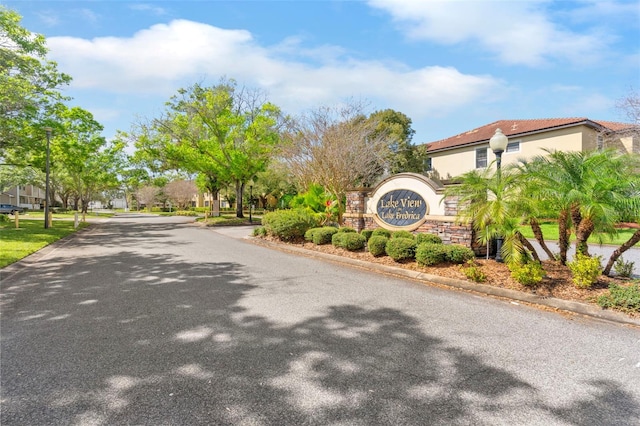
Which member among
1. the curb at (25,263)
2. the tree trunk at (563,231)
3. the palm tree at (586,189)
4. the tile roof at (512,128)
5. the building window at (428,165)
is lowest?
the curb at (25,263)

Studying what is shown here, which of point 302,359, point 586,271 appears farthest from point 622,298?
point 302,359

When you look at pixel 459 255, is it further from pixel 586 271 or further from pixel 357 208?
pixel 357 208

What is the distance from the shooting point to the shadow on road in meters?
2.62

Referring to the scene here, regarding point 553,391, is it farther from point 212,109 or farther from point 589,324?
point 212,109

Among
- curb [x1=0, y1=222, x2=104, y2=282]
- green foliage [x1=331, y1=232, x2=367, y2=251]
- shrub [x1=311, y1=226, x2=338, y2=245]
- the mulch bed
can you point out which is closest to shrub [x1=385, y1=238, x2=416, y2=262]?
the mulch bed

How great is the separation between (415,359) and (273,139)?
21.4 metres

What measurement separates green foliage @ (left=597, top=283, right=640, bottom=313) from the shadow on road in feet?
8.35

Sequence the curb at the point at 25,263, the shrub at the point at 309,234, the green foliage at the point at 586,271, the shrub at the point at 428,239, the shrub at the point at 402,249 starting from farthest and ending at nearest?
the shrub at the point at 309,234, the shrub at the point at 428,239, the shrub at the point at 402,249, the curb at the point at 25,263, the green foliage at the point at 586,271

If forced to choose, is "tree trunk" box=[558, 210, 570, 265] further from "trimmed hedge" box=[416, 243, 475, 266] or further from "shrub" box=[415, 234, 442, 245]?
"shrub" box=[415, 234, 442, 245]

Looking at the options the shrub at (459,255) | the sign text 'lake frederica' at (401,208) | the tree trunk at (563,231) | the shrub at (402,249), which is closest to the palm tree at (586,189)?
the tree trunk at (563,231)

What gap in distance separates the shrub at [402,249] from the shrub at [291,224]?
4937mm

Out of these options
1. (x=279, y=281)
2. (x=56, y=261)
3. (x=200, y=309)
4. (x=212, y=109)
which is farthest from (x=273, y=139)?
(x=200, y=309)

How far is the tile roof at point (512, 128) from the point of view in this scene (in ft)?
66.4

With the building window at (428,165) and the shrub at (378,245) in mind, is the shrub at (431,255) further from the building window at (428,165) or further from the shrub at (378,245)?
the building window at (428,165)
